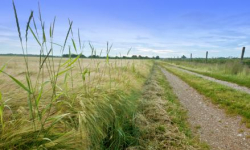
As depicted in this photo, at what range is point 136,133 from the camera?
8.17 ft

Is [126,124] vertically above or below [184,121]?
above

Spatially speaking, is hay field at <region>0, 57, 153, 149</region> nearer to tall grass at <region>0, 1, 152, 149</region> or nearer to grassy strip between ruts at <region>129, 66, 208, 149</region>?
tall grass at <region>0, 1, 152, 149</region>

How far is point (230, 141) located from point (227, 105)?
214 centimetres

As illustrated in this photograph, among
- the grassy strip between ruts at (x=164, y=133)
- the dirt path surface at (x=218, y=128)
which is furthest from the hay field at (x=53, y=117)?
the dirt path surface at (x=218, y=128)

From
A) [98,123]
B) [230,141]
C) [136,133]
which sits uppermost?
[98,123]

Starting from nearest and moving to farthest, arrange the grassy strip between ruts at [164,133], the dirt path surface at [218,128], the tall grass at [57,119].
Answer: the tall grass at [57,119]
the grassy strip between ruts at [164,133]
the dirt path surface at [218,128]

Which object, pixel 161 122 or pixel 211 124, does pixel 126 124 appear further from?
pixel 211 124

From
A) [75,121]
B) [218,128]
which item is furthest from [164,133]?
[75,121]

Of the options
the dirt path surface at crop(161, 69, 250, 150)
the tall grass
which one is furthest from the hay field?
the dirt path surface at crop(161, 69, 250, 150)

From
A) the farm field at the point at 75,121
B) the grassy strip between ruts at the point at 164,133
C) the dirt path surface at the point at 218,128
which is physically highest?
the farm field at the point at 75,121

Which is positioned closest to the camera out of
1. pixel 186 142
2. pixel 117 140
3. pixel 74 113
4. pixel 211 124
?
pixel 74 113

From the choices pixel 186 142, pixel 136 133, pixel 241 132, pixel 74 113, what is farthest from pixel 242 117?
pixel 74 113

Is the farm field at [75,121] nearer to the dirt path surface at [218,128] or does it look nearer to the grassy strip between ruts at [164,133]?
the grassy strip between ruts at [164,133]

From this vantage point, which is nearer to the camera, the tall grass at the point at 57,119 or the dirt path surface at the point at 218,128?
the tall grass at the point at 57,119
